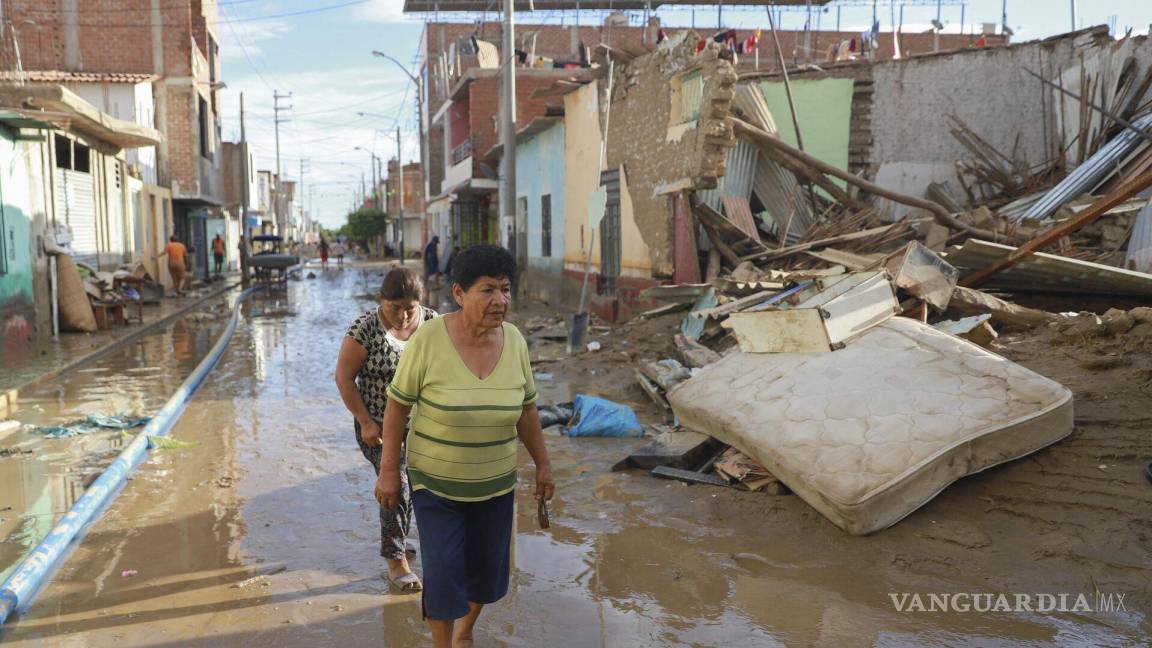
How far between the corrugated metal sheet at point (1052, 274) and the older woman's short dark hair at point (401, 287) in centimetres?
578

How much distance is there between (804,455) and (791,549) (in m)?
0.55

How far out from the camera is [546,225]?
22.1 m

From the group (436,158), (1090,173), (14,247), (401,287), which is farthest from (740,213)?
(436,158)

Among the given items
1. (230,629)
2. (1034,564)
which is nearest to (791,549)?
(1034,564)

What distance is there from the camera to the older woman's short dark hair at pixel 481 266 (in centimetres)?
308

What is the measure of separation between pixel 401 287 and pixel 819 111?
1226cm

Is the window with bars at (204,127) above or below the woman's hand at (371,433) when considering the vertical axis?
above

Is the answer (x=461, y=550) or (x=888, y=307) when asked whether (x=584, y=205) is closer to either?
(x=888, y=307)

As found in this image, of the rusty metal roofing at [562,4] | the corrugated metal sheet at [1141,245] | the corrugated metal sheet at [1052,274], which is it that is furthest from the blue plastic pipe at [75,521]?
the rusty metal roofing at [562,4]

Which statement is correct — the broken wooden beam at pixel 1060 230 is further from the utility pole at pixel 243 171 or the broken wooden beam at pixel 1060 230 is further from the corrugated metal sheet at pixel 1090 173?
the utility pole at pixel 243 171

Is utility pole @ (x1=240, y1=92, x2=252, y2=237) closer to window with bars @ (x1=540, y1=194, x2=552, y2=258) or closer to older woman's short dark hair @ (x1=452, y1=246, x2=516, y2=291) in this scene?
window with bars @ (x1=540, y1=194, x2=552, y2=258)

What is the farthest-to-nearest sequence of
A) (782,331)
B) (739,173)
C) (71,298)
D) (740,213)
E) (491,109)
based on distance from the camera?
(491,109), (71,298), (739,173), (740,213), (782,331)

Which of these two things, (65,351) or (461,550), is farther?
(65,351)

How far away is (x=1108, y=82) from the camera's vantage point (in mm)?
12492
